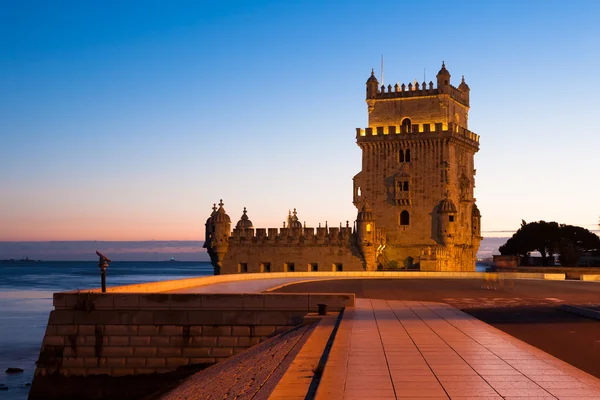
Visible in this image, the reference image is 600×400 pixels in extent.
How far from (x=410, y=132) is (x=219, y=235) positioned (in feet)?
67.3

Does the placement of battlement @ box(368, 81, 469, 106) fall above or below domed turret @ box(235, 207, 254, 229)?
above

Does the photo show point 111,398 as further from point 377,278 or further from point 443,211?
point 443,211

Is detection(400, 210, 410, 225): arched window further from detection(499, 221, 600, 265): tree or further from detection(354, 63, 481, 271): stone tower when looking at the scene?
detection(499, 221, 600, 265): tree

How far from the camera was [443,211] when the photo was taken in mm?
65375

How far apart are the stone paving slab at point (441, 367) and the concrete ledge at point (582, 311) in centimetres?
445

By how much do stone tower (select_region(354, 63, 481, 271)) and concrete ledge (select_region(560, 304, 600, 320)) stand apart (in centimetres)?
4026

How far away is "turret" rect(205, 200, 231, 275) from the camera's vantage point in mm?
69562

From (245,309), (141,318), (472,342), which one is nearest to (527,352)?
(472,342)

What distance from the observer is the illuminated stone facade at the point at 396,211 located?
66.0 metres

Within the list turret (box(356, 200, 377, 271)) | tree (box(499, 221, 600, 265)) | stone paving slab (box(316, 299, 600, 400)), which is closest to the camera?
stone paving slab (box(316, 299, 600, 400))

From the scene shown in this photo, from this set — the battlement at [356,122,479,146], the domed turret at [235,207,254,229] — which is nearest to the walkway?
the battlement at [356,122,479,146]

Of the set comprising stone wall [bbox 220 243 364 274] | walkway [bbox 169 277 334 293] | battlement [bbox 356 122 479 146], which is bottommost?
walkway [bbox 169 277 334 293]

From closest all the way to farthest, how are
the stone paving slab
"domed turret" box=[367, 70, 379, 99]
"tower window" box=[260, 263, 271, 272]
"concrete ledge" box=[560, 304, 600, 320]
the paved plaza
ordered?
the stone paving slab, the paved plaza, "concrete ledge" box=[560, 304, 600, 320], "tower window" box=[260, 263, 271, 272], "domed turret" box=[367, 70, 379, 99]

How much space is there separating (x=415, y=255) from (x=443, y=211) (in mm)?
4883
